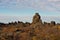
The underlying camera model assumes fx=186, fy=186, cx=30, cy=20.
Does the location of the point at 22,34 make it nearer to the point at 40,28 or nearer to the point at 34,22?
the point at 40,28

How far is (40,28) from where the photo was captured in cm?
12769

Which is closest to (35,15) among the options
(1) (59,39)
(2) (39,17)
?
(2) (39,17)

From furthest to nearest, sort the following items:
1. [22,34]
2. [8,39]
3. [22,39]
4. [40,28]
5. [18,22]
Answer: [18,22] → [40,28] → [22,34] → [22,39] → [8,39]

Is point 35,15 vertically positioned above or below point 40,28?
above

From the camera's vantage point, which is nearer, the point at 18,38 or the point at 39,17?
the point at 18,38

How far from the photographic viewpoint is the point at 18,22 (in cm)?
16088

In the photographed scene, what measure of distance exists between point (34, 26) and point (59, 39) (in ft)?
176

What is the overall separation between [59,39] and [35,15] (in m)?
59.1

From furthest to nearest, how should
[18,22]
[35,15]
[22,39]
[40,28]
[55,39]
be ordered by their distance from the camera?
[18,22] → [35,15] → [40,28] → [22,39] → [55,39]

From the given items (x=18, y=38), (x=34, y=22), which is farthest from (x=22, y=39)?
(x=34, y=22)

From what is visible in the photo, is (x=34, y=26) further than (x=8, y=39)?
Yes

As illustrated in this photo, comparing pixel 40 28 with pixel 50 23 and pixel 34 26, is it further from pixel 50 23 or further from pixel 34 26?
pixel 50 23

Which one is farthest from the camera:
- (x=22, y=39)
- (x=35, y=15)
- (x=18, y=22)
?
(x=18, y=22)

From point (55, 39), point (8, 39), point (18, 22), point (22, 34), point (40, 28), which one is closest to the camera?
point (55, 39)
